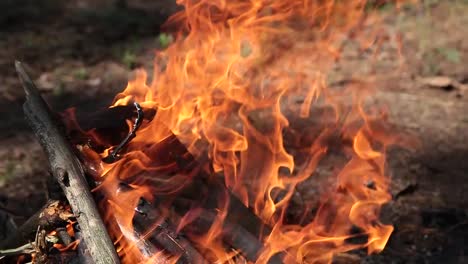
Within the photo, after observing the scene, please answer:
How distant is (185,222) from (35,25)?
20.4ft

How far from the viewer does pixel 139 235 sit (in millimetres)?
2766

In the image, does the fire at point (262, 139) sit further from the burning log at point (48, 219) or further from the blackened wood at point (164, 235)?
the burning log at point (48, 219)

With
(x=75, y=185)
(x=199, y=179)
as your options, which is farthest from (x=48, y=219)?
(x=199, y=179)

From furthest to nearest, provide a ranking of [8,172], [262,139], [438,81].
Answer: [438,81]
[262,139]
[8,172]

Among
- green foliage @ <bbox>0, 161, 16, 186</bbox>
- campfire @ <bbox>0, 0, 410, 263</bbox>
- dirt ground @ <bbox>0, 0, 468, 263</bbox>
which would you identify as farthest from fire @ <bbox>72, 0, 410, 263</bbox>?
green foliage @ <bbox>0, 161, 16, 186</bbox>

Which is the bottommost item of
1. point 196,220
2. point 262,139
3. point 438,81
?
point 438,81

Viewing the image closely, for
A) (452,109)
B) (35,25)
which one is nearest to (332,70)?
(452,109)

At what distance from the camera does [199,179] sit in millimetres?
3281

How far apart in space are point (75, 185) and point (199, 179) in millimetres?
751

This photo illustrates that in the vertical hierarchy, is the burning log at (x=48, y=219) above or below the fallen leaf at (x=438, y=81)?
above

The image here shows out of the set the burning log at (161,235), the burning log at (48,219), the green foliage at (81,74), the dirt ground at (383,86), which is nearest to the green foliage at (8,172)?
the dirt ground at (383,86)

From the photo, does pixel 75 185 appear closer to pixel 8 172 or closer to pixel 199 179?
pixel 199 179

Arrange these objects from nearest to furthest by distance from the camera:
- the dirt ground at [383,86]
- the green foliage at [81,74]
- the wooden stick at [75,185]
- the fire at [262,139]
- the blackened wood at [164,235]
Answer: the wooden stick at [75,185], the blackened wood at [164,235], the fire at [262,139], the dirt ground at [383,86], the green foliage at [81,74]

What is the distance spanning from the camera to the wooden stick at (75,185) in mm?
2684
